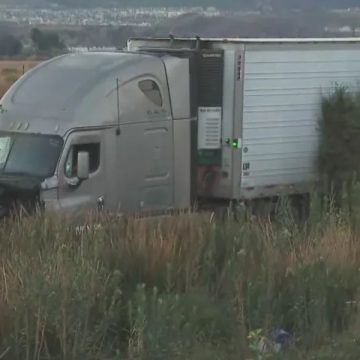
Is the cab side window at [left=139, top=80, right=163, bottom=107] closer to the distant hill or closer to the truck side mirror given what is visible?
the truck side mirror

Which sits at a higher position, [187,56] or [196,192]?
[187,56]

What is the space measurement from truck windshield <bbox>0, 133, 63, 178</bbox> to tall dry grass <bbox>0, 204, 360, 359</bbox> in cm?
405

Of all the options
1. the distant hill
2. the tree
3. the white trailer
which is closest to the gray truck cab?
the white trailer

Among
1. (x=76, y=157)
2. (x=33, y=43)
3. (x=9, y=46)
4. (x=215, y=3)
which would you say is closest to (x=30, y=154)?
(x=76, y=157)

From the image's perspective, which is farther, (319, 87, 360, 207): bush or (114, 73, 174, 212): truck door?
(319, 87, 360, 207): bush

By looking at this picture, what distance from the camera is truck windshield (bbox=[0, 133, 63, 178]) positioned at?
43.6 ft

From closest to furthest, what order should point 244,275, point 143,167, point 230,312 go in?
point 230,312
point 244,275
point 143,167

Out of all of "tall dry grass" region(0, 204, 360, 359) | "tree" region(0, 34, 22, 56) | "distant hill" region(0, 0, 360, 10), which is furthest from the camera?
"tree" region(0, 34, 22, 56)

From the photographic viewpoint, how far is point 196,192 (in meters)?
15.6

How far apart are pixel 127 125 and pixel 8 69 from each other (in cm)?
3133

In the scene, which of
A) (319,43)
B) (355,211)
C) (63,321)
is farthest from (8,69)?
(63,321)

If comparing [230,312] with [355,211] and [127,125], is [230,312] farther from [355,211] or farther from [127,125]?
[127,125]

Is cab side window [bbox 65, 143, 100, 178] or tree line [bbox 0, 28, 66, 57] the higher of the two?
tree line [bbox 0, 28, 66, 57]

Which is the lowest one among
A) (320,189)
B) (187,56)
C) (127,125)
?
(320,189)
